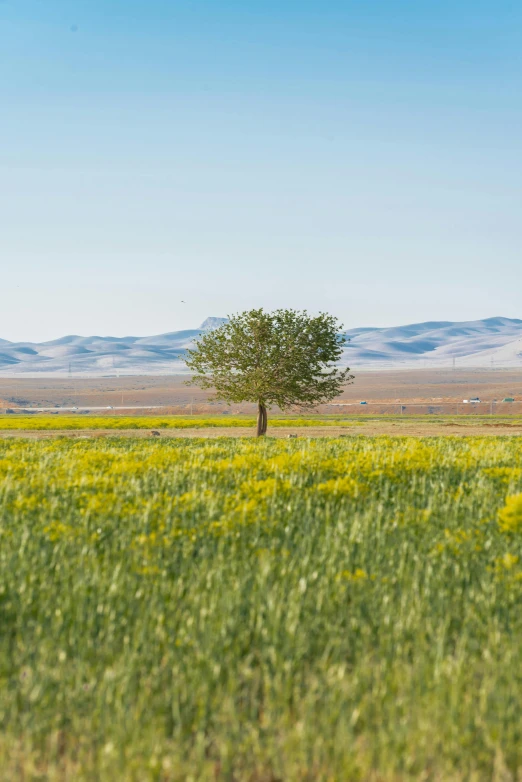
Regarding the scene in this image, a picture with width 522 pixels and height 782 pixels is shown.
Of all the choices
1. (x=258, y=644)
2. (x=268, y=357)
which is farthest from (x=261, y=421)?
(x=258, y=644)

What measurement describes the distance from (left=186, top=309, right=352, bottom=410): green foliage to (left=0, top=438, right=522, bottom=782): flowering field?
4424 cm

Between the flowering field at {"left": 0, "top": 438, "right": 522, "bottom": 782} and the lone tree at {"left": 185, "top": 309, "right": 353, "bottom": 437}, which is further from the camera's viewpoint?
the lone tree at {"left": 185, "top": 309, "right": 353, "bottom": 437}

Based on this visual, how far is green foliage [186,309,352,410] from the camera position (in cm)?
5716

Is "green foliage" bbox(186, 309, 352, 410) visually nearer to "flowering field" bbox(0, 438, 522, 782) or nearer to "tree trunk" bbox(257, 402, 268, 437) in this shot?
"tree trunk" bbox(257, 402, 268, 437)

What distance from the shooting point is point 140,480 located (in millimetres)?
16266

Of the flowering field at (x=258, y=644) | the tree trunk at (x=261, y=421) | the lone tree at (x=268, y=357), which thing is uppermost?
the lone tree at (x=268, y=357)

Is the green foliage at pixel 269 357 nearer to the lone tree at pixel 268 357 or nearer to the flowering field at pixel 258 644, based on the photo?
the lone tree at pixel 268 357

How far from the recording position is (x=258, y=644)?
24.7 ft

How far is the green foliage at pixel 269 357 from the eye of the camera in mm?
57156

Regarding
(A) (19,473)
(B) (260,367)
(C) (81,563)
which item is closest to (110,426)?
(B) (260,367)

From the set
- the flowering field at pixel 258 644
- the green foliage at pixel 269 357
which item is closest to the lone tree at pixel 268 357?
the green foliage at pixel 269 357

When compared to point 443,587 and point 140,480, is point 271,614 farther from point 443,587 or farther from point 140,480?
point 140,480

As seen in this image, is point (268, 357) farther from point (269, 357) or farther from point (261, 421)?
point (261, 421)

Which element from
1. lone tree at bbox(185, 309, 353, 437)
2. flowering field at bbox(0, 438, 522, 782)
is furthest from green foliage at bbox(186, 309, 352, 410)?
flowering field at bbox(0, 438, 522, 782)
